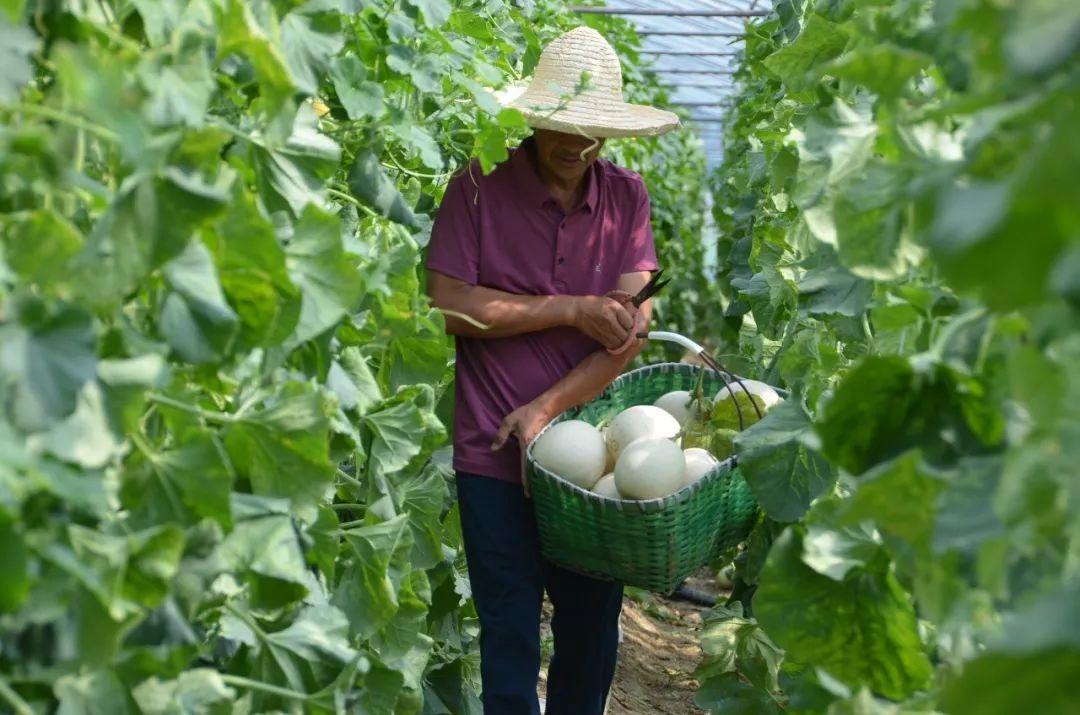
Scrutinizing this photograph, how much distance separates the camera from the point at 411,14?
2846 mm

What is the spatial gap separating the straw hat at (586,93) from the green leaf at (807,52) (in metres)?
0.71

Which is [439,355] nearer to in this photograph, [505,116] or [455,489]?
[505,116]

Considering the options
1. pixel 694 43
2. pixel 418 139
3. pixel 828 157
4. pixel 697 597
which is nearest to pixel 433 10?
pixel 418 139

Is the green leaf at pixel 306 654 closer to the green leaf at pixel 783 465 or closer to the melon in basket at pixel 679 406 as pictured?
the green leaf at pixel 783 465

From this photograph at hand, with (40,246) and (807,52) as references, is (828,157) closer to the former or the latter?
(807,52)

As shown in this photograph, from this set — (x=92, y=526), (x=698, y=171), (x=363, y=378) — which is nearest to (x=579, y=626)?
(x=363, y=378)

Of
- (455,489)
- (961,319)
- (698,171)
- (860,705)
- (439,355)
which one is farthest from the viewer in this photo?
(698,171)

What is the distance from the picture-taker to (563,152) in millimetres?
3670

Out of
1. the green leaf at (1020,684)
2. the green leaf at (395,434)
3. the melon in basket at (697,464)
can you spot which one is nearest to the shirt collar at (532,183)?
the melon in basket at (697,464)

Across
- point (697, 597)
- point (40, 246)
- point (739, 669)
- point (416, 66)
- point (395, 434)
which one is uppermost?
point (40, 246)

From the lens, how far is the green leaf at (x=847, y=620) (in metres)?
1.97

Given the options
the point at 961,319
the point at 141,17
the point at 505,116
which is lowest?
the point at 505,116

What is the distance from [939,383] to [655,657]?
173 inches

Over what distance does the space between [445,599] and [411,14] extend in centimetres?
174
